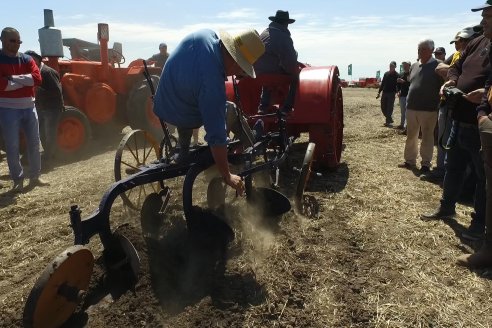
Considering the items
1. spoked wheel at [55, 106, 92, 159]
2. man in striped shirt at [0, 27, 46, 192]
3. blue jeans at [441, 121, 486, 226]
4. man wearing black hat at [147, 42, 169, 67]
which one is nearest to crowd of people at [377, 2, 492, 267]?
blue jeans at [441, 121, 486, 226]

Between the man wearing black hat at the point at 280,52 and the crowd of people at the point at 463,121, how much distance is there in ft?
5.18

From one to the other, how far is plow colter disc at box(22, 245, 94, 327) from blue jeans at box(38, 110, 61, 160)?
478 cm

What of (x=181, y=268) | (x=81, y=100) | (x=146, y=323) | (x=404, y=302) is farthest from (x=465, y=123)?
(x=81, y=100)

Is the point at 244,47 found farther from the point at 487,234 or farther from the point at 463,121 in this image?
the point at 487,234

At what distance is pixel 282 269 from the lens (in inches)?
118

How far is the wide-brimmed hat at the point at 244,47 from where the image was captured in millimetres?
2822

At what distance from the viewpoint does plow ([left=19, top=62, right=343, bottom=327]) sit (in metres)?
2.31

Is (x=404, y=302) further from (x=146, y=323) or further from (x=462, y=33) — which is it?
(x=462, y=33)

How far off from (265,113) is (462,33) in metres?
2.40

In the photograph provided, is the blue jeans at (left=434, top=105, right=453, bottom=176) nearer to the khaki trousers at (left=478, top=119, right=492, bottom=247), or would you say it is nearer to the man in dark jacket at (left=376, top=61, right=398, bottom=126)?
the khaki trousers at (left=478, top=119, right=492, bottom=247)

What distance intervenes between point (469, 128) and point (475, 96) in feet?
1.14

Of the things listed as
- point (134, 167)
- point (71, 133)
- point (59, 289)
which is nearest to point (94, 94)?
point (71, 133)

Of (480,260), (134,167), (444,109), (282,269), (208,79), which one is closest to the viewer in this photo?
(208,79)

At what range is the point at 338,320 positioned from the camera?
248cm
